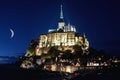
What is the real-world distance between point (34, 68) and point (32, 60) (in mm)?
4368

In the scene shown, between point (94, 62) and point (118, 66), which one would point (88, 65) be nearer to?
point (94, 62)

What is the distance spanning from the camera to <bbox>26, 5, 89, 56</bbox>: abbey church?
113m

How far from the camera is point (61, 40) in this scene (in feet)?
375

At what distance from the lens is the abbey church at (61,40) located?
113375mm

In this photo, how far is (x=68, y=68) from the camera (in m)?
96.8

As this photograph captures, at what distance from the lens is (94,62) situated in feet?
324

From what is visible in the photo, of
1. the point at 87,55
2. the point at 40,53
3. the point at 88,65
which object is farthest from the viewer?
the point at 40,53

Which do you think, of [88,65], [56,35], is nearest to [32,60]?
[56,35]

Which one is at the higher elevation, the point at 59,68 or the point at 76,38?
the point at 76,38

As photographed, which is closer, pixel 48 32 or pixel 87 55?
pixel 87 55

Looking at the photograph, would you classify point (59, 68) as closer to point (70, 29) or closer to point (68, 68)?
point (68, 68)

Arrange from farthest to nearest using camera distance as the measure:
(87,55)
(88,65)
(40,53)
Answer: (40,53)
(87,55)
(88,65)

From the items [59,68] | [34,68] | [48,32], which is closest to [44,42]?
[48,32]

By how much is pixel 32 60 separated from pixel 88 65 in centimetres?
2139
